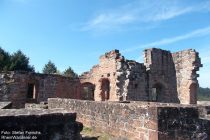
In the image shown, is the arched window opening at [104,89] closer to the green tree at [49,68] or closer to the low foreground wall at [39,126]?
the low foreground wall at [39,126]

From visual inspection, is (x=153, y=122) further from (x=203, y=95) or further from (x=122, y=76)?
(x=203, y=95)

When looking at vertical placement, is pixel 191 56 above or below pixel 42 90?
above

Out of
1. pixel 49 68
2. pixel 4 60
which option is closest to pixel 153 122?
pixel 4 60

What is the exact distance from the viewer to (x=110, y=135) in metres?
6.43

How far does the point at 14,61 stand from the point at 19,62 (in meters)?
0.58

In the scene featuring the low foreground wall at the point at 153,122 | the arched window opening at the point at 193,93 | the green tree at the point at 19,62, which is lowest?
the low foreground wall at the point at 153,122

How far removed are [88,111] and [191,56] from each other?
42.9ft

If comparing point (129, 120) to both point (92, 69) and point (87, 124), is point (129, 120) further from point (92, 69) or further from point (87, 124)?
point (92, 69)

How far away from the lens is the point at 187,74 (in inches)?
747

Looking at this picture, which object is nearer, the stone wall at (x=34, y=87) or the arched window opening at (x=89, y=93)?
the stone wall at (x=34, y=87)

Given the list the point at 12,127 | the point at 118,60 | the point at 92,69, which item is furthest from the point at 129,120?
the point at 92,69

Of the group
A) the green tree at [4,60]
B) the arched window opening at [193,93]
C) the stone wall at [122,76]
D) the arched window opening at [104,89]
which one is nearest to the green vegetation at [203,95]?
the green tree at [4,60]

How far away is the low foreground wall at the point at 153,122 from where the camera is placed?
4.95 metres

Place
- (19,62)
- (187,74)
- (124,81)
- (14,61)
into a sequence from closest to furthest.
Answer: (124,81)
(187,74)
(14,61)
(19,62)
